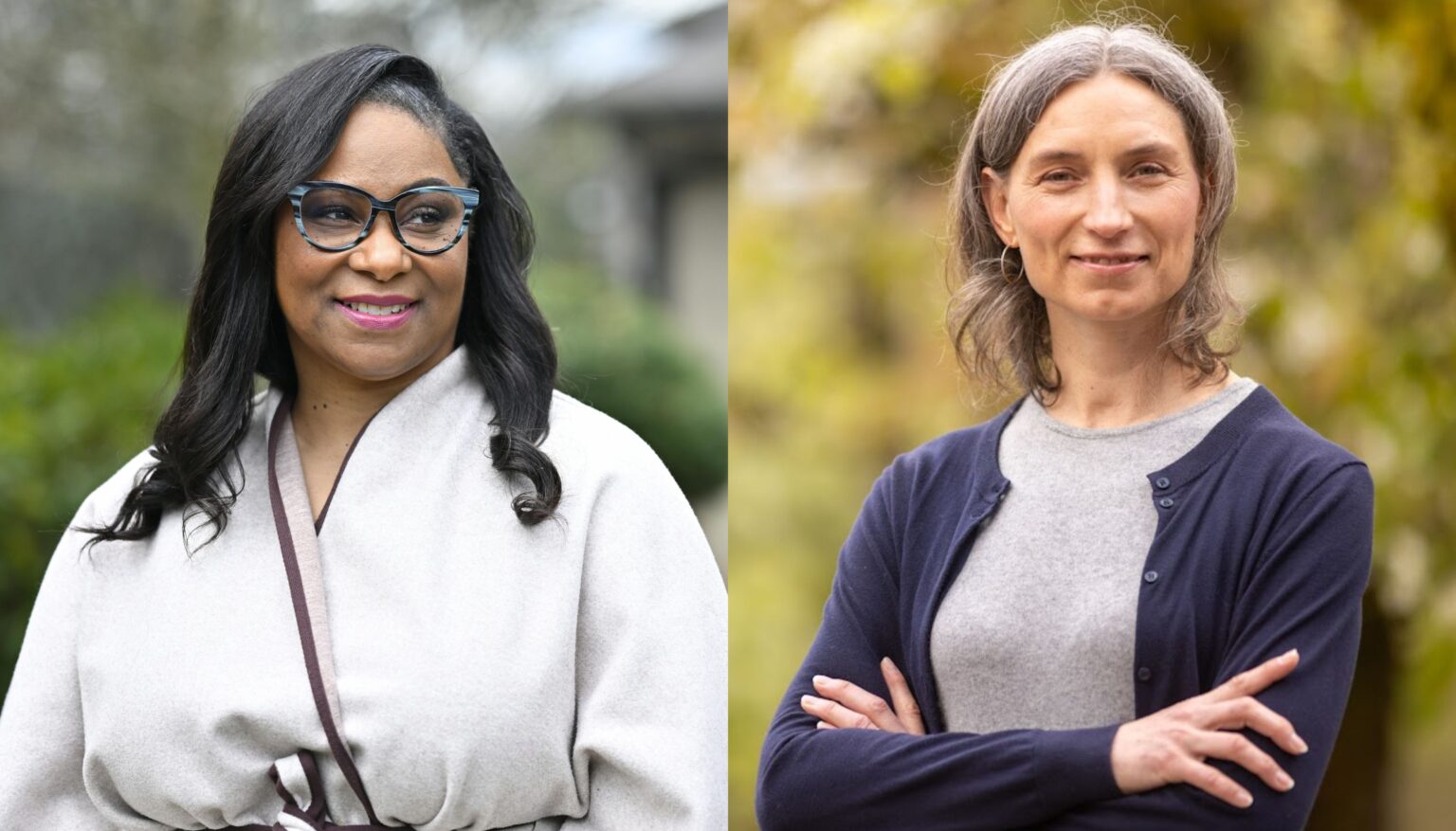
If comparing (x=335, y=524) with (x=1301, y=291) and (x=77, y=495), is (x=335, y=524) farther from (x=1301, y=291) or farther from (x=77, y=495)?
(x=1301, y=291)

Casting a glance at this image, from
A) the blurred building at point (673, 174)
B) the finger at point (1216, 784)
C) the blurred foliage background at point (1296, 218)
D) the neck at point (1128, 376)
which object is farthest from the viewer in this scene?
the blurred building at point (673, 174)

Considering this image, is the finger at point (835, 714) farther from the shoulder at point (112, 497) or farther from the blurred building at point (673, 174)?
the blurred building at point (673, 174)

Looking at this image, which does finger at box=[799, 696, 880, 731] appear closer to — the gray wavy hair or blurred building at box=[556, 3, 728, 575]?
the gray wavy hair

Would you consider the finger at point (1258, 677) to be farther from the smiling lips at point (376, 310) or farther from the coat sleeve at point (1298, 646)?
the smiling lips at point (376, 310)

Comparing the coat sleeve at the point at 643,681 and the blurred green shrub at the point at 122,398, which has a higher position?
the blurred green shrub at the point at 122,398

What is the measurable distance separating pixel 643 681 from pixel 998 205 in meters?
0.79

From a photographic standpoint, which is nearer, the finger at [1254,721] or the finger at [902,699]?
the finger at [1254,721]

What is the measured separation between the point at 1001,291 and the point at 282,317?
1030mm

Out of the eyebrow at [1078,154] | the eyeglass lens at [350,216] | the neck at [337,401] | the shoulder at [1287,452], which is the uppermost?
the eyebrow at [1078,154]

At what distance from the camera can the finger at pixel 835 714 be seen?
7.32 ft

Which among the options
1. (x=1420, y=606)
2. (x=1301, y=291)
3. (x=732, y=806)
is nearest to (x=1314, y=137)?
(x=1301, y=291)

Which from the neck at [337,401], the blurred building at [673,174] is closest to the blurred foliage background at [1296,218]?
the neck at [337,401]

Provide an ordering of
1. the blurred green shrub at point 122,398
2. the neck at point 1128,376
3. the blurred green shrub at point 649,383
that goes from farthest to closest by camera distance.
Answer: the blurred green shrub at point 649,383, the blurred green shrub at point 122,398, the neck at point 1128,376

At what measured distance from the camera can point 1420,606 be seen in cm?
499
